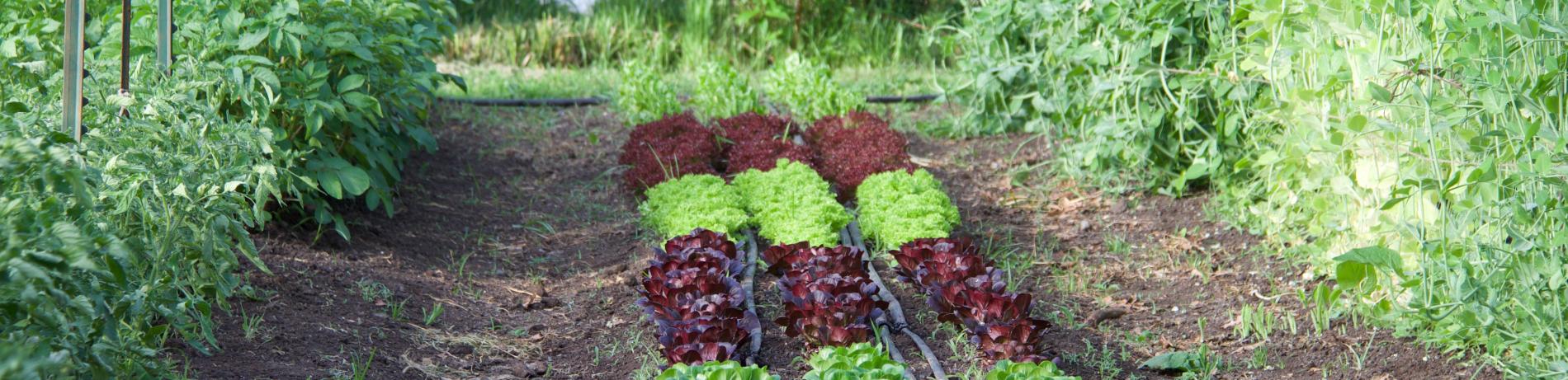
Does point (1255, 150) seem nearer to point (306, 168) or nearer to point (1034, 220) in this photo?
point (1034, 220)

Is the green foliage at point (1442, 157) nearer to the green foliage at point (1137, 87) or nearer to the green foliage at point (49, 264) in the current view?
the green foliage at point (1137, 87)

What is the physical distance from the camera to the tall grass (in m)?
7.74

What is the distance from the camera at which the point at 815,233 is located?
3.84 m

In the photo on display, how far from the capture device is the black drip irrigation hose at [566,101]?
6.28 meters

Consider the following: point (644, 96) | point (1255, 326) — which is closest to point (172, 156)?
point (1255, 326)

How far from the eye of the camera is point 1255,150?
431 centimetres

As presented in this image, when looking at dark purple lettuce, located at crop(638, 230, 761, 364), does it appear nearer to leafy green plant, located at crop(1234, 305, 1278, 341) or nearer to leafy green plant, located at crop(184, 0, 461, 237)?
leafy green plant, located at crop(184, 0, 461, 237)

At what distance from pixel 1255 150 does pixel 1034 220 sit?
832 millimetres

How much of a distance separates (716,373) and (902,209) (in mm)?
1607

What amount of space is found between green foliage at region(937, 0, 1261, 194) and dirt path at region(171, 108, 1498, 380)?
0.59ft

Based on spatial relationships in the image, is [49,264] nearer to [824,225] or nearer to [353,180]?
[353,180]

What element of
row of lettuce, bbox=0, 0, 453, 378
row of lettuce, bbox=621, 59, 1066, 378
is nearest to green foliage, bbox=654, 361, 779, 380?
row of lettuce, bbox=621, 59, 1066, 378

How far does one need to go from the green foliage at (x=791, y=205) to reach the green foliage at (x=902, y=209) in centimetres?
12

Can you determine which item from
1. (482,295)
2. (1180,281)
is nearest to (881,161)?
(1180,281)
